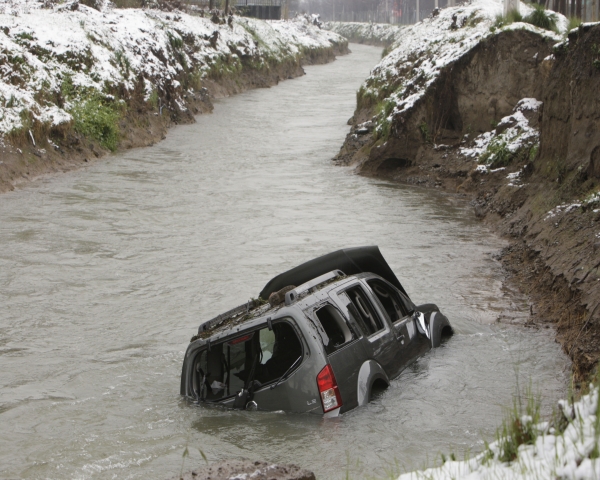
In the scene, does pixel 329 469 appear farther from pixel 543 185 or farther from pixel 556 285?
pixel 543 185

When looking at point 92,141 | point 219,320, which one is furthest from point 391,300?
point 92,141

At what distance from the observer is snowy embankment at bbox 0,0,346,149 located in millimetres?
23156

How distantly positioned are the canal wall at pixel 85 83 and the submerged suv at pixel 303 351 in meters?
13.3

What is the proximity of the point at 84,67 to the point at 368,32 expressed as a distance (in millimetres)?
94951

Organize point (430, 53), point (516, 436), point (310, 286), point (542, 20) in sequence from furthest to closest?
point (430, 53) < point (542, 20) < point (310, 286) < point (516, 436)

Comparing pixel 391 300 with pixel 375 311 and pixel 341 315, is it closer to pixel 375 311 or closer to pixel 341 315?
pixel 375 311

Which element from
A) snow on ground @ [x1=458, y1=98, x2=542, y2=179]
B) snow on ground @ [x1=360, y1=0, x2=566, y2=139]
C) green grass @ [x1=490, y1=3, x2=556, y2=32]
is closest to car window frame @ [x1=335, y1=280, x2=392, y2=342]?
snow on ground @ [x1=458, y1=98, x2=542, y2=179]

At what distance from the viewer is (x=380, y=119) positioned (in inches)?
949

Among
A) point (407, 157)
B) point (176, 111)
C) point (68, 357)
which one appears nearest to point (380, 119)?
point (407, 157)

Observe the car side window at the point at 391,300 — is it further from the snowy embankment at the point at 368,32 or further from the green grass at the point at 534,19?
the snowy embankment at the point at 368,32

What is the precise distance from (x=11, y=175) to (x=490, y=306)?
1305 cm

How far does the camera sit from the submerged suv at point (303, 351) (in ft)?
24.0

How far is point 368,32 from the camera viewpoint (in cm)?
11781

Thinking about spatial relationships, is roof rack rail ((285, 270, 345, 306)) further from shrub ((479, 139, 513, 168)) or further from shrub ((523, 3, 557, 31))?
shrub ((523, 3, 557, 31))
